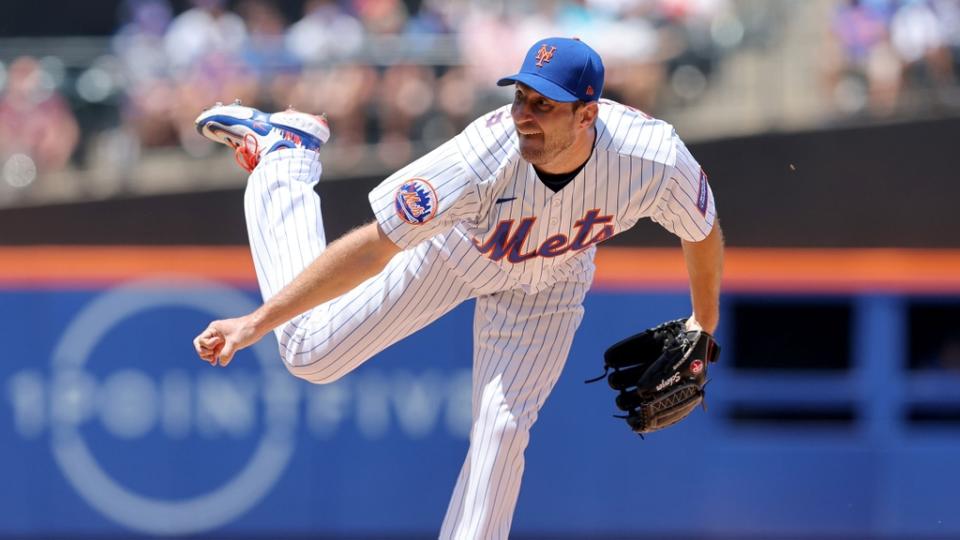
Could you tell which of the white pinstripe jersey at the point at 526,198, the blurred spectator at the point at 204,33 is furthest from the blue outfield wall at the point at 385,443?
the white pinstripe jersey at the point at 526,198

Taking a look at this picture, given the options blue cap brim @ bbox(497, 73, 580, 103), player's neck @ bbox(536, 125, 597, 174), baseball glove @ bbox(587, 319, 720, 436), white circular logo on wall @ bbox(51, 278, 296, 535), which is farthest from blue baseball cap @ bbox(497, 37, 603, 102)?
white circular logo on wall @ bbox(51, 278, 296, 535)

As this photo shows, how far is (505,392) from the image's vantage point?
15.0 feet

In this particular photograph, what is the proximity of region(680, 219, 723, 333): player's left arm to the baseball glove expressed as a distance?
0.06m

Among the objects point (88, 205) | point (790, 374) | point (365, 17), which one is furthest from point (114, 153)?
point (790, 374)

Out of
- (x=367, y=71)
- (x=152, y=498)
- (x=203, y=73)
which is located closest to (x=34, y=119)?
(x=203, y=73)

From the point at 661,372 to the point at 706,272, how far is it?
0.34 metres

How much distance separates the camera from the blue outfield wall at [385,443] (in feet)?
27.3

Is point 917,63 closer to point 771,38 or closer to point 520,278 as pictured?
point 771,38

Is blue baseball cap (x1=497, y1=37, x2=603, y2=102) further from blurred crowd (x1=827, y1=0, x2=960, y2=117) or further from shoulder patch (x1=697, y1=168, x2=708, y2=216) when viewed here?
blurred crowd (x1=827, y1=0, x2=960, y2=117)

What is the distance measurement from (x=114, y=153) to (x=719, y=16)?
12.2ft

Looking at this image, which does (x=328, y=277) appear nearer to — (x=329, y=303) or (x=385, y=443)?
(x=329, y=303)

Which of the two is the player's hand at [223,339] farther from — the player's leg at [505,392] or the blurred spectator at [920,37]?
the blurred spectator at [920,37]

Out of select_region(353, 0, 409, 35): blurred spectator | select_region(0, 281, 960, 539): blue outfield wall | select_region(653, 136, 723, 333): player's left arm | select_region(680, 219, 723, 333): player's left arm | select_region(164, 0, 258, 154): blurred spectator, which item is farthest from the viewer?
select_region(353, 0, 409, 35): blurred spectator

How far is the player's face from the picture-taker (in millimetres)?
4035
